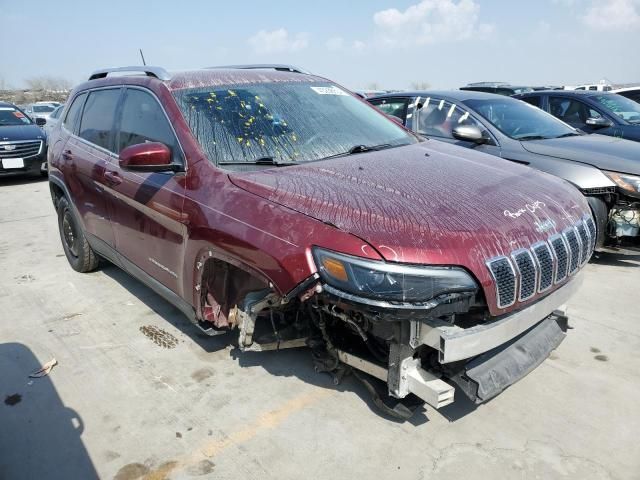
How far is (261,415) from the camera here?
2.79m

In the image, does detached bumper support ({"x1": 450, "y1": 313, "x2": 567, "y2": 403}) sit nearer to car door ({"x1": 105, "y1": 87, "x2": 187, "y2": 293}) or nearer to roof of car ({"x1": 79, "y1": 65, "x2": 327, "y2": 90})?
car door ({"x1": 105, "y1": 87, "x2": 187, "y2": 293})

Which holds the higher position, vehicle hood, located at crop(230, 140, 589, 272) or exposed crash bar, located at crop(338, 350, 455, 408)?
vehicle hood, located at crop(230, 140, 589, 272)

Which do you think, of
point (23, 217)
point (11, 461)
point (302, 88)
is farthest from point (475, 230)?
point (23, 217)

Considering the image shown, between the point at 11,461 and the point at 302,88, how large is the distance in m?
2.84

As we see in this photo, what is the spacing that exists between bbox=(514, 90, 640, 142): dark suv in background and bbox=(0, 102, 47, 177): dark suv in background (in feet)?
30.0

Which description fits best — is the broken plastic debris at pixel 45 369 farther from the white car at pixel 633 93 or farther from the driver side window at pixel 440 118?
the white car at pixel 633 93

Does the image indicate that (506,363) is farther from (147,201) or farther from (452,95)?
(452,95)

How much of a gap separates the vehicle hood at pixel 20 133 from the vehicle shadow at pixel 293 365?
25.0 ft

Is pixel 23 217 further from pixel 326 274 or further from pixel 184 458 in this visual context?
pixel 326 274

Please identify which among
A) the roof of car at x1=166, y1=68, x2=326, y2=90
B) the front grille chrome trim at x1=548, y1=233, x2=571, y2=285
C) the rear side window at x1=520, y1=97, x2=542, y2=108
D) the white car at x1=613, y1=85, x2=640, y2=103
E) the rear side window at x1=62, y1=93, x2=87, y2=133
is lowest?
the front grille chrome trim at x1=548, y1=233, x2=571, y2=285

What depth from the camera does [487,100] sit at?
586cm


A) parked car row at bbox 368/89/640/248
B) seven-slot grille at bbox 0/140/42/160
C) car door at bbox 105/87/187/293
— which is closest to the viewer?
car door at bbox 105/87/187/293

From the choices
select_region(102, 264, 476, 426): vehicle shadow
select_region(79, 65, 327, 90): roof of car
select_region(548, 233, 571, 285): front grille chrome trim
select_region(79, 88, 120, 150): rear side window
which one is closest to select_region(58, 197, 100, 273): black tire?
select_region(79, 88, 120, 150): rear side window

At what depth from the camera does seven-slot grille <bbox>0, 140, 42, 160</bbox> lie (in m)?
9.63
